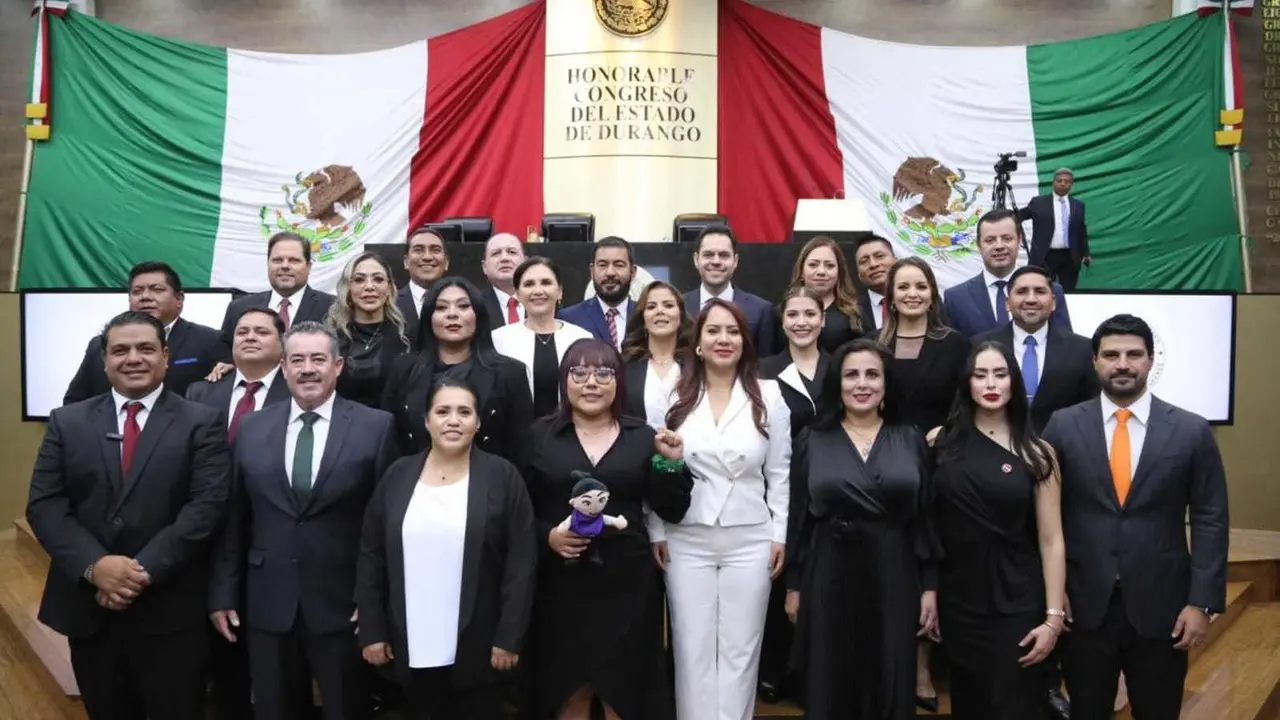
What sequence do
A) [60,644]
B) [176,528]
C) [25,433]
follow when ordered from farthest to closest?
[25,433]
[60,644]
[176,528]

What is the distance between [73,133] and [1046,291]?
7.63 meters

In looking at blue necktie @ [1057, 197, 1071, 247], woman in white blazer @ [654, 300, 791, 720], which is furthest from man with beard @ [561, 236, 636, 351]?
blue necktie @ [1057, 197, 1071, 247]

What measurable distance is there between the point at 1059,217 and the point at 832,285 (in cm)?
457

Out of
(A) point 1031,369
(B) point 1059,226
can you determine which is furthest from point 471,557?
(B) point 1059,226

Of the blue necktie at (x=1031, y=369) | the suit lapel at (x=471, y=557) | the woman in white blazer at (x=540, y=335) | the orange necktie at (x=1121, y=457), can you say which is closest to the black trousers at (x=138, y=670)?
the suit lapel at (x=471, y=557)

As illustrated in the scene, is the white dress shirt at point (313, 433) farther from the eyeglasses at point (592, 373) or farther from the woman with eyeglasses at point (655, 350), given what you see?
the woman with eyeglasses at point (655, 350)

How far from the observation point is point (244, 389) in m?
3.80

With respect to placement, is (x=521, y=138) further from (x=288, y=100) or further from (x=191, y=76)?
(x=191, y=76)

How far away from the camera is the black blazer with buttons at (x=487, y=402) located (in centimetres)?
363

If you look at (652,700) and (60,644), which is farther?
(60,644)

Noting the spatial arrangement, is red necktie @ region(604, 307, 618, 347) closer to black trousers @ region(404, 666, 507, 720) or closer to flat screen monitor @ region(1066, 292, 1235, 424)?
black trousers @ region(404, 666, 507, 720)

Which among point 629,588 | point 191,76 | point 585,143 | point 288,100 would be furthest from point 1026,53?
point 629,588

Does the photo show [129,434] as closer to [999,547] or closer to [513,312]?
[513,312]

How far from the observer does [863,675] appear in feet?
11.3
